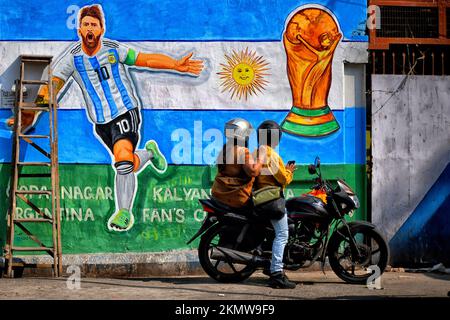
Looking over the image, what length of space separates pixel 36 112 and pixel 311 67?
3519mm

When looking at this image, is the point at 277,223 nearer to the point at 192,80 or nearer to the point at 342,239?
the point at 342,239

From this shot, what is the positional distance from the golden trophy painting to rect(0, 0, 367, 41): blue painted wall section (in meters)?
0.14

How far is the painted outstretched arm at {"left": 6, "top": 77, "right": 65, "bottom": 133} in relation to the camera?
1010 cm

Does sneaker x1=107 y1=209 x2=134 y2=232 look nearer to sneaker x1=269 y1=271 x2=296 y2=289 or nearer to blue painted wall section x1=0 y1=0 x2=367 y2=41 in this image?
A: blue painted wall section x1=0 y1=0 x2=367 y2=41

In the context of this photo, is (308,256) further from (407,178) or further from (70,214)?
(70,214)

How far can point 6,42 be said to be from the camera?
33.3 feet

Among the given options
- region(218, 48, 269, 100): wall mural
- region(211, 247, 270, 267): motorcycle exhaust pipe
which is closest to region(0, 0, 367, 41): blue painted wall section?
region(218, 48, 269, 100): wall mural

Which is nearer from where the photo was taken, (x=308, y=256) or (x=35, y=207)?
(x=308, y=256)

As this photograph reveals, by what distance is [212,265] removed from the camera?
28.9 ft
